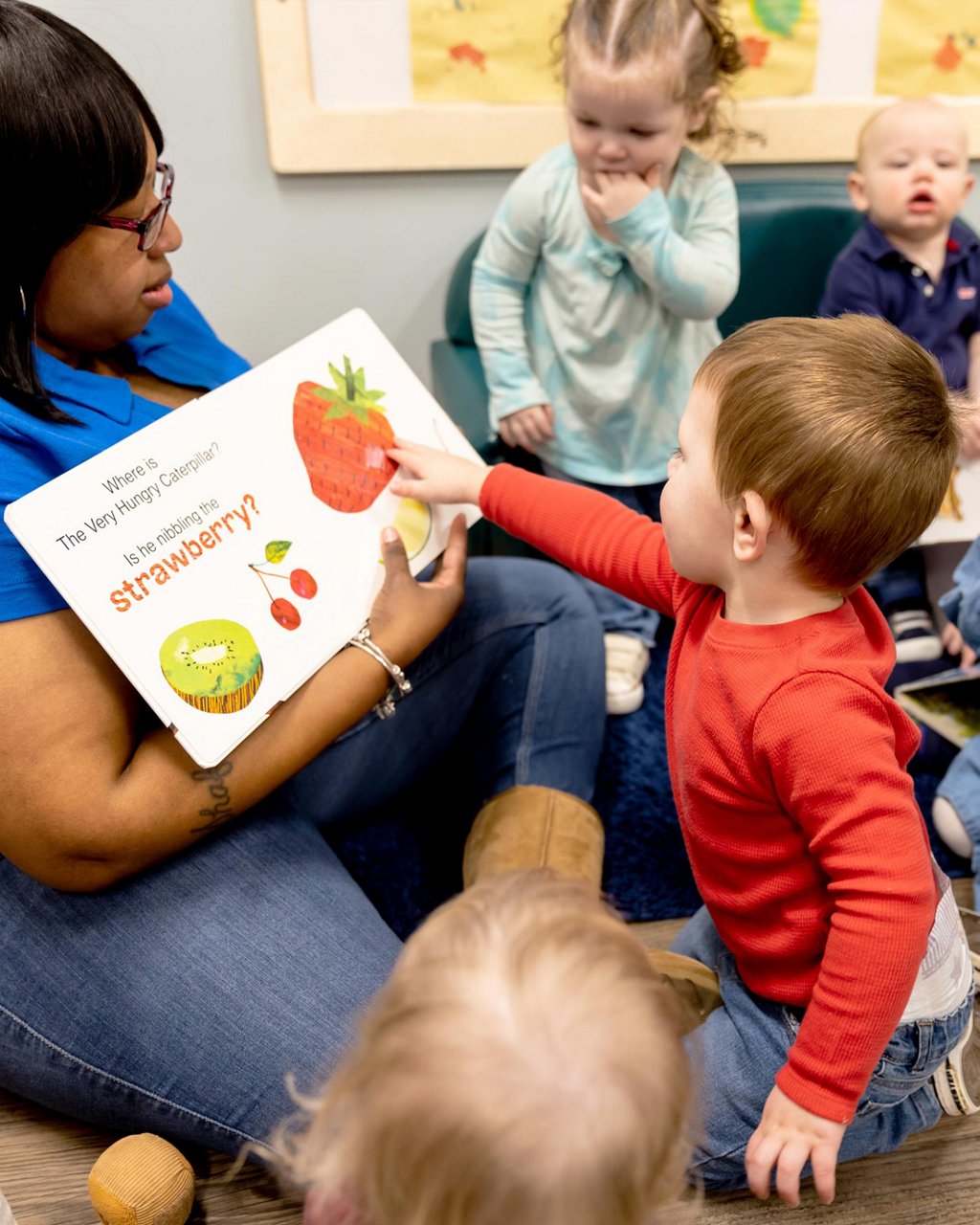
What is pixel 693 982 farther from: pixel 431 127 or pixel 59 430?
pixel 431 127

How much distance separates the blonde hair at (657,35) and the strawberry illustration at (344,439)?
0.59 meters

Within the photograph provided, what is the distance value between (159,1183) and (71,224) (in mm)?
823

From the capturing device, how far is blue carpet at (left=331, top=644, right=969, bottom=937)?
1.25m

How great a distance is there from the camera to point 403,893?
1.25 metres

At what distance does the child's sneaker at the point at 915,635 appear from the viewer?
1609mm

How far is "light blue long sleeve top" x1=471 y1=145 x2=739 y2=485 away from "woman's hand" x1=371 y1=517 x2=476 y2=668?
1.90ft

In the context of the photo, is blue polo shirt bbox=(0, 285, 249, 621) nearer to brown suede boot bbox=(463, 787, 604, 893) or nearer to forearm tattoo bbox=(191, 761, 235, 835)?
forearm tattoo bbox=(191, 761, 235, 835)

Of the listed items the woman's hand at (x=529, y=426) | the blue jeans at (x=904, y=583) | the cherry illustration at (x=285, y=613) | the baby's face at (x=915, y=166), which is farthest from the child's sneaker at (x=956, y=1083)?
the baby's face at (x=915, y=166)

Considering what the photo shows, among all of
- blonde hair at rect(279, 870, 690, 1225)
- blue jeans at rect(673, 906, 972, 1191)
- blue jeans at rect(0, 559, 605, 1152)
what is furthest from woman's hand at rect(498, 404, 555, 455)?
blonde hair at rect(279, 870, 690, 1225)

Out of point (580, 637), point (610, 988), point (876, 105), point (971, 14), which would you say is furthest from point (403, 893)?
point (971, 14)

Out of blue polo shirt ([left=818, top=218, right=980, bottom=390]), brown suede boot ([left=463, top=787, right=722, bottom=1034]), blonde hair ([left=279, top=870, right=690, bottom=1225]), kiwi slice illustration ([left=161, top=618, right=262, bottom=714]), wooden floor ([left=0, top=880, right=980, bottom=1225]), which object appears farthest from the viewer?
blue polo shirt ([left=818, top=218, right=980, bottom=390])

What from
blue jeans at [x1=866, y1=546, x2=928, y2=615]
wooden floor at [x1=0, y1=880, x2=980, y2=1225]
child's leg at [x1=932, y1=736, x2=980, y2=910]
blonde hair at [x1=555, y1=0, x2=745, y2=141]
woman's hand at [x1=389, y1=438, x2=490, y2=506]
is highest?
blonde hair at [x1=555, y1=0, x2=745, y2=141]

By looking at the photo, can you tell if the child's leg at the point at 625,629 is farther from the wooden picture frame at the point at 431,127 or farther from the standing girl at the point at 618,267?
the wooden picture frame at the point at 431,127

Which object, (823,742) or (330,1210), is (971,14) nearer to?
(823,742)
